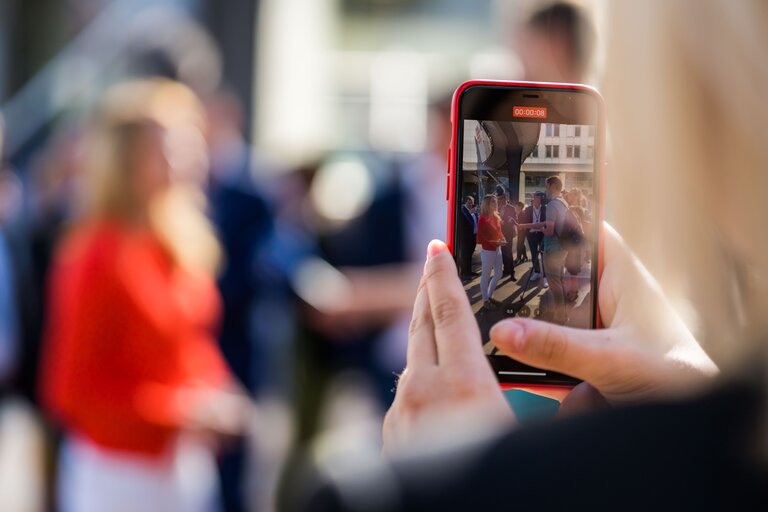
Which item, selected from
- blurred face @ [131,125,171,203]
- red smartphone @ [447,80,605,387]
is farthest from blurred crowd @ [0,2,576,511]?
red smartphone @ [447,80,605,387]

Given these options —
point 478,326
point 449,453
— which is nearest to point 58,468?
point 478,326

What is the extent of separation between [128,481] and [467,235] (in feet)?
7.35

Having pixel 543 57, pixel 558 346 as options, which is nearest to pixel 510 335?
pixel 558 346

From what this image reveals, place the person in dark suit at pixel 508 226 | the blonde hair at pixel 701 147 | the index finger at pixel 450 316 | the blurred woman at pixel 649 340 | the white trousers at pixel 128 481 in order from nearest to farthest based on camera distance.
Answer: the blurred woman at pixel 649 340 < the blonde hair at pixel 701 147 < the index finger at pixel 450 316 < the person in dark suit at pixel 508 226 < the white trousers at pixel 128 481

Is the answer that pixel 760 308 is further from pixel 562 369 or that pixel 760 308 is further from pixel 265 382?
pixel 265 382

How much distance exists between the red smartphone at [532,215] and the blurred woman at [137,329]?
2.03m

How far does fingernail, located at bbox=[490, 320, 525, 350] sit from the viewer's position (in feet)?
2.92

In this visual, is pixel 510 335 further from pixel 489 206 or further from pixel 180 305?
pixel 180 305

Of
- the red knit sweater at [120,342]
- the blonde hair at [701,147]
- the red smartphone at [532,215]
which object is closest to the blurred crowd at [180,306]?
the red knit sweater at [120,342]

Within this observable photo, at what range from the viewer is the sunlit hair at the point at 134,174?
9.71 ft

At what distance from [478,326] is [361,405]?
239 cm

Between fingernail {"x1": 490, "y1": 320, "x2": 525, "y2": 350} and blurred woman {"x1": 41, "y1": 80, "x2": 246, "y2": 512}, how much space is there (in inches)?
83.2

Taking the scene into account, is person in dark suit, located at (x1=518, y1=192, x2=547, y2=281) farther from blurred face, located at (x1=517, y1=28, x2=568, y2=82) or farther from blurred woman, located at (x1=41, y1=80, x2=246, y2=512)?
blurred woman, located at (x1=41, y1=80, x2=246, y2=512)

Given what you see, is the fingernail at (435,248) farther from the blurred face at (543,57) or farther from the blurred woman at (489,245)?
the blurred face at (543,57)
